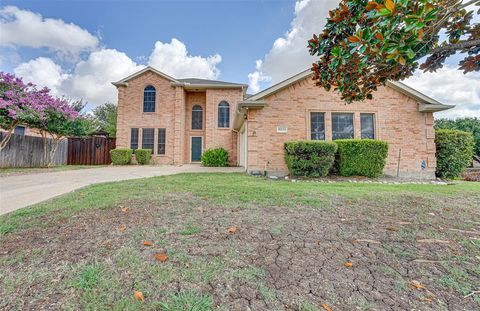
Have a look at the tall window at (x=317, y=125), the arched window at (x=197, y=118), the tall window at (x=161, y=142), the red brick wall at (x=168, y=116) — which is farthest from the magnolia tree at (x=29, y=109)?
the tall window at (x=317, y=125)

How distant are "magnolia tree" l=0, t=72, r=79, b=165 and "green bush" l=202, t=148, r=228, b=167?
8.15 meters

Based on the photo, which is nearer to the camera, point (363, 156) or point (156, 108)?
point (363, 156)

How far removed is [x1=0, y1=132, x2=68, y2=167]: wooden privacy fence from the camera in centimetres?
1104

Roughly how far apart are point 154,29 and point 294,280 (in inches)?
545

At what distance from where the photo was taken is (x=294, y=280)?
1584 millimetres

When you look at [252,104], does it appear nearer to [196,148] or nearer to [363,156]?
[363,156]

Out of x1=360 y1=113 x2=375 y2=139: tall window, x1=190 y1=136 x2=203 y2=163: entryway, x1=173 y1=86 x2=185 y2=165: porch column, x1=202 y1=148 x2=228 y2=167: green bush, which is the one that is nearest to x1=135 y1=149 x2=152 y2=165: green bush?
x1=173 y1=86 x2=185 y2=165: porch column

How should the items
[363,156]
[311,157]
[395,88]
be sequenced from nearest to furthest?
[311,157]
[363,156]
[395,88]

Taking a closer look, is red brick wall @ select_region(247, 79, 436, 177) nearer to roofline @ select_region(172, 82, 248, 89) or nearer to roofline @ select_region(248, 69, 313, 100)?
roofline @ select_region(248, 69, 313, 100)

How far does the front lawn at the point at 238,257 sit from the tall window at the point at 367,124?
21.0 feet

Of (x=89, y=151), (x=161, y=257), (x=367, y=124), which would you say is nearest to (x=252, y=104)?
(x=367, y=124)

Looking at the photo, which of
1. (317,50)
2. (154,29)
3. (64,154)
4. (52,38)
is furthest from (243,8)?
(64,154)

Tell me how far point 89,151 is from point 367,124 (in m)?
18.0

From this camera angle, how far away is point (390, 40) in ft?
7.38
